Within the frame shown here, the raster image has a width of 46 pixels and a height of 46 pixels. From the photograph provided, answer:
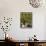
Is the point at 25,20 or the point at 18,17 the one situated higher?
the point at 18,17

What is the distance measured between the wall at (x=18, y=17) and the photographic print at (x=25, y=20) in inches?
4.7

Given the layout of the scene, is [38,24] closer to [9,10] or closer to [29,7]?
[29,7]

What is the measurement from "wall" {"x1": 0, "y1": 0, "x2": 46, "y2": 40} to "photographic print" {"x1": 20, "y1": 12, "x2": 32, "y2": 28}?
0.12 metres

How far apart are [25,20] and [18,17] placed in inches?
12.1

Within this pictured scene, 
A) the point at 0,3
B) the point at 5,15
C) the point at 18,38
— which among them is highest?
the point at 0,3

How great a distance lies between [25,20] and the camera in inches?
214

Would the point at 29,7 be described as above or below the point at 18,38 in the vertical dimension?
above

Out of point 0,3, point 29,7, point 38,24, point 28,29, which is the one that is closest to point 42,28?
point 38,24

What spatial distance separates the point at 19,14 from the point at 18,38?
3.15 feet

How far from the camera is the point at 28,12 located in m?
5.44

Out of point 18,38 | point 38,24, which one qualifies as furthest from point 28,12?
point 18,38

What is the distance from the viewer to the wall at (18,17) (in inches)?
212

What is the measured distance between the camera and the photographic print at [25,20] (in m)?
5.42

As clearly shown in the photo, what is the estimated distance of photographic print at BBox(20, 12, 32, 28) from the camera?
5418mm
